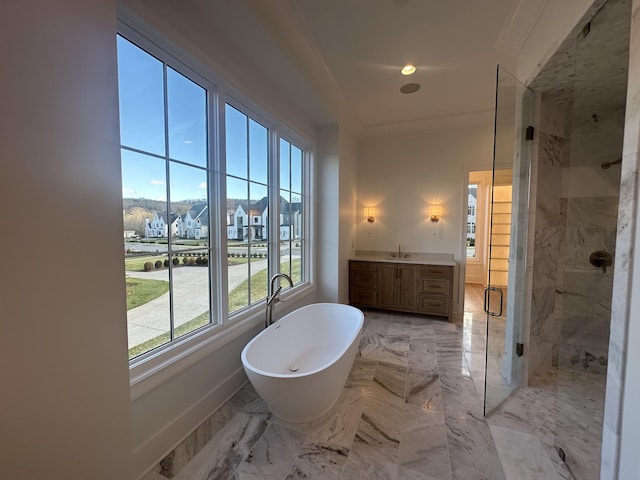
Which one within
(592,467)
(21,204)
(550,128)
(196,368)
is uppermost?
(550,128)

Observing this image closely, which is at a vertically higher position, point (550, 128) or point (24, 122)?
point (550, 128)

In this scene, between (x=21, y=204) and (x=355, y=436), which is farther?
(x=355, y=436)

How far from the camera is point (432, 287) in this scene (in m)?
3.79

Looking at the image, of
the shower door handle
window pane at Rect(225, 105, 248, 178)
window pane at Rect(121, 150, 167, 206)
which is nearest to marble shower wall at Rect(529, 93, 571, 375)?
the shower door handle

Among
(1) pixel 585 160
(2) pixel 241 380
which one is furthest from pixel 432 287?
(2) pixel 241 380

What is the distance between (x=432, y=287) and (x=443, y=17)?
3042 mm

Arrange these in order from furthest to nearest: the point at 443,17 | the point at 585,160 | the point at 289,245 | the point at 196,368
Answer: the point at 289,245 < the point at 585,160 < the point at 443,17 < the point at 196,368

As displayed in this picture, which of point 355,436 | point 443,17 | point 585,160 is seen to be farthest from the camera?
point 585,160

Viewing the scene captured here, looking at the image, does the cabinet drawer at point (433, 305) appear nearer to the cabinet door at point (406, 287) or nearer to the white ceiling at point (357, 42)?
the cabinet door at point (406, 287)

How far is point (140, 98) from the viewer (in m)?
1.54

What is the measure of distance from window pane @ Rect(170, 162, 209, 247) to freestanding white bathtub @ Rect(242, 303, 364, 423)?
34.5 inches

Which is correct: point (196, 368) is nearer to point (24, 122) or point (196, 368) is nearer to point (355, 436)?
point (355, 436)

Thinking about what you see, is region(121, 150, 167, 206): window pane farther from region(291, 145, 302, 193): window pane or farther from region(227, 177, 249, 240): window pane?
region(291, 145, 302, 193): window pane

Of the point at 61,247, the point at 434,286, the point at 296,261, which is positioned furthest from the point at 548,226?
the point at 61,247
